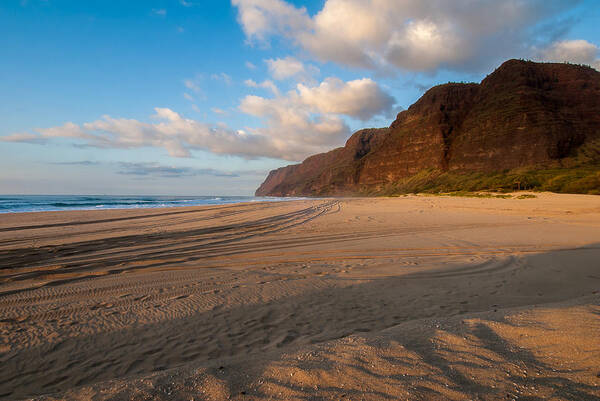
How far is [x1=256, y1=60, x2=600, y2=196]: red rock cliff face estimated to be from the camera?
158 feet

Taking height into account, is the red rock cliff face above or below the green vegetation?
above

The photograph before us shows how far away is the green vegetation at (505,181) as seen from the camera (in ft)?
88.7

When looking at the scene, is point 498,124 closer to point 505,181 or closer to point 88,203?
point 505,181

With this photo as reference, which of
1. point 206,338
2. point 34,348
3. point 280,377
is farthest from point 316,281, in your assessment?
point 34,348

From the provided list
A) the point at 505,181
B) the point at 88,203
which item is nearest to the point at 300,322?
the point at 88,203

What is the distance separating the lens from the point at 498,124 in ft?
183

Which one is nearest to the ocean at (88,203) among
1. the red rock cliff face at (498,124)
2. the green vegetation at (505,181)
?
the green vegetation at (505,181)

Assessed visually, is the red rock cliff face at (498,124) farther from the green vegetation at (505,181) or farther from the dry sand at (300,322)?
the dry sand at (300,322)

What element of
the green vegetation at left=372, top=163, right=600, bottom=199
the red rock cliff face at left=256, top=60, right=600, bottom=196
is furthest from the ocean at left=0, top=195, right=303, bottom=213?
the red rock cliff face at left=256, top=60, right=600, bottom=196

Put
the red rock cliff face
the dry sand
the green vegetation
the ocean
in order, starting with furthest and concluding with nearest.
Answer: the red rock cliff face → the green vegetation → the ocean → the dry sand

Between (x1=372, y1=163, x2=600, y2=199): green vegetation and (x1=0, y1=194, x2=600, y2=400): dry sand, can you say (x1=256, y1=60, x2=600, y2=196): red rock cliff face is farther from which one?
(x1=0, y1=194, x2=600, y2=400): dry sand

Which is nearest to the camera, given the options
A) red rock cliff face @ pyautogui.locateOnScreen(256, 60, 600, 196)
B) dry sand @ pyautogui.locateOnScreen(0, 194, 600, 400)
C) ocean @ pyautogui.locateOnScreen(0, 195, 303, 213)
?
dry sand @ pyautogui.locateOnScreen(0, 194, 600, 400)

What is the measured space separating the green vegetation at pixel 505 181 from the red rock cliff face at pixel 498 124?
11.9 ft

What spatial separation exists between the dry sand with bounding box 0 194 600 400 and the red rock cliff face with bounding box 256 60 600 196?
55.2m
